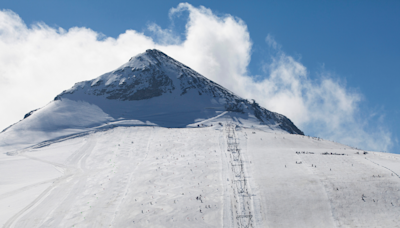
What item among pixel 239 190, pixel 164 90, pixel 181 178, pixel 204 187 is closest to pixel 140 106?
pixel 164 90

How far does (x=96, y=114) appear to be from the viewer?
78125mm

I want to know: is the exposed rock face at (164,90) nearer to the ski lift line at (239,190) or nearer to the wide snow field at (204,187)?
the wide snow field at (204,187)

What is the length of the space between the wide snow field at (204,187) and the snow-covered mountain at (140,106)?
71.1 ft

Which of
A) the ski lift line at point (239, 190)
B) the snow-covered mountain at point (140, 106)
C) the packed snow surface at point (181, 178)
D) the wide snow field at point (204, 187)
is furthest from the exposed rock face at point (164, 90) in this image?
the ski lift line at point (239, 190)

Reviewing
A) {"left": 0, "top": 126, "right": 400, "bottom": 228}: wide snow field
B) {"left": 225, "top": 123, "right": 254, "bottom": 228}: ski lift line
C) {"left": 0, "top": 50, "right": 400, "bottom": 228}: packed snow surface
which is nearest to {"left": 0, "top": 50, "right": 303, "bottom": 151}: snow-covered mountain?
{"left": 0, "top": 50, "right": 400, "bottom": 228}: packed snow surface

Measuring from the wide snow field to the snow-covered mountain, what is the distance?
21668 mm

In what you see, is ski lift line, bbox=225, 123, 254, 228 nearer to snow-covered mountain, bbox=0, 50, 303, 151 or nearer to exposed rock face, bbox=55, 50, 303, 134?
snow-covered mountain, bbox=0, 50, 303, 151

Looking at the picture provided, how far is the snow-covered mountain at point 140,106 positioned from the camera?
70625 millimetres

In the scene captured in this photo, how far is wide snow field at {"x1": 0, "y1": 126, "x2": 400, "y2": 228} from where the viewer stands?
26.7 metres

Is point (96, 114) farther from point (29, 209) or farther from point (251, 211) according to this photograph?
point (251, 211)

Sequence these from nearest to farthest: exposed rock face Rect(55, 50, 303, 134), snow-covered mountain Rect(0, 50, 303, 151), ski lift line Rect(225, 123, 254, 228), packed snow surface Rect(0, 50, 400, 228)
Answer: ski lift line Rect(225, 123, 254, 228) < packed snow surface Rect(0, 50, 400, 228) < snow-covered mountain Rect(0, 50, 303, 151) < exposed rock face Rect(55, 50, 303, 134)

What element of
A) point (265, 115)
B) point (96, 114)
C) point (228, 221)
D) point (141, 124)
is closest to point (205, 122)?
point (141, 124)

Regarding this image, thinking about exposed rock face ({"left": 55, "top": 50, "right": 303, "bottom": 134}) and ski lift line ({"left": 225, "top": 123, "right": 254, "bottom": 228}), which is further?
exposed rock face ({"left": 55, "top": 50, "right": 303, "bottom": 134})

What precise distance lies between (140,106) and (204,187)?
5811 cm
